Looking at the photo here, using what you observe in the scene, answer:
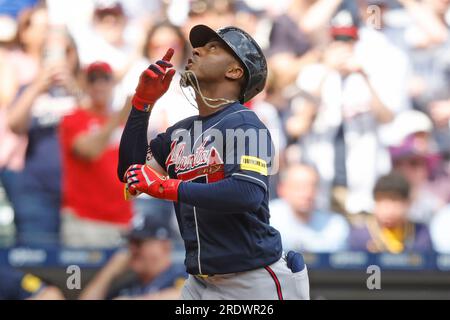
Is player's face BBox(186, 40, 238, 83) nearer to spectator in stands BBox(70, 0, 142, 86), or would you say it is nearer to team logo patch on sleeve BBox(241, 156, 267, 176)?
team logo patch on sleeve BBox(241, 156, 267, 176)

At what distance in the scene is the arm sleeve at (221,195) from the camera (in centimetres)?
338

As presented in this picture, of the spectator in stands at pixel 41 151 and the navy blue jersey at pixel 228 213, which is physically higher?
the spectator in stands at pixel 41 151

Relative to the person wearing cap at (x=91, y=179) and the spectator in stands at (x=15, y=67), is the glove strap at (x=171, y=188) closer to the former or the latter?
the person wearing cap at (x=91, y=179)

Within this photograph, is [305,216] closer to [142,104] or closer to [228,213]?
[142,104]

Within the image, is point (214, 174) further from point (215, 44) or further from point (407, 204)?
point (407, 204)

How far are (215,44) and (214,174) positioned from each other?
549mm

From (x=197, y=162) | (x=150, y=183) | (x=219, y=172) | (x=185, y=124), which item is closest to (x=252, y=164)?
(x=219, y=172)

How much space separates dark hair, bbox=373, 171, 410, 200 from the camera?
6828 mm

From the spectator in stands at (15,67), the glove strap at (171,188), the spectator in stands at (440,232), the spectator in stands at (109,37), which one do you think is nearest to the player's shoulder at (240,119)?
the glove strap at (171,188)

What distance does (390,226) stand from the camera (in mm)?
6816

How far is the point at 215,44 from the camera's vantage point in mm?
3766

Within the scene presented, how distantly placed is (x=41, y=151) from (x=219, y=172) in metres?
3.37

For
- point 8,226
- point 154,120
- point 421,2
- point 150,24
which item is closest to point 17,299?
point 8,226

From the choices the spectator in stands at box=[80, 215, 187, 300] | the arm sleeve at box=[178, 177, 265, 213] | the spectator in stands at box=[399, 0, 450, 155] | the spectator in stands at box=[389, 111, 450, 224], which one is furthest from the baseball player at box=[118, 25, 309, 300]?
the spectator in stands at box=[399, 0, 450, 155]
